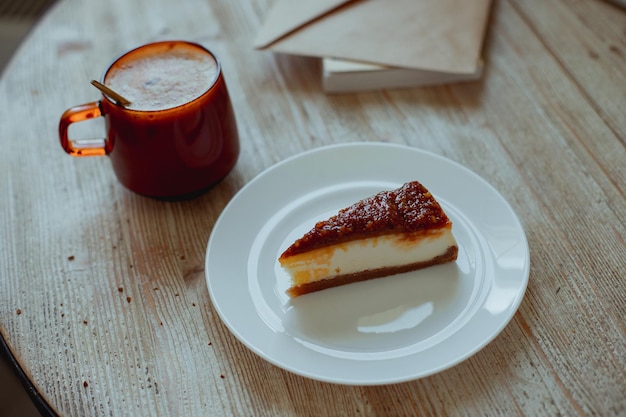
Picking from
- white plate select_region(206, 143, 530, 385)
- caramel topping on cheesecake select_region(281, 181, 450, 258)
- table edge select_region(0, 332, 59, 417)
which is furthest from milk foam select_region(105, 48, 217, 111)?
table edge select_region(0, 332, 59, 417)

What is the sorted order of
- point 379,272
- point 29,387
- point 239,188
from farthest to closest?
point 239,188 < point 379,272 < point 29,387

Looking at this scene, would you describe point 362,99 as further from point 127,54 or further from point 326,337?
point 326,337

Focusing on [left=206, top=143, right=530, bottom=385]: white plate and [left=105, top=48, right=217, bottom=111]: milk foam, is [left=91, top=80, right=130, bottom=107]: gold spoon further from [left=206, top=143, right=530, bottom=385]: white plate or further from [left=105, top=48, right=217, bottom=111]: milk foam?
[left=206, top=143, right=530, bottom=385]: white plate

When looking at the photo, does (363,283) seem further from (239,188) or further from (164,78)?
(164,78)

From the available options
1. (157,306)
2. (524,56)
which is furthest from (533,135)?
(157,306)

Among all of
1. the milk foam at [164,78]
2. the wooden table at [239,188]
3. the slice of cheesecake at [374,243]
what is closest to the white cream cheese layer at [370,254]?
the slice of cheesecake at [374,243]

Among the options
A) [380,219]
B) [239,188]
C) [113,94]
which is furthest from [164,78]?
[380,219]

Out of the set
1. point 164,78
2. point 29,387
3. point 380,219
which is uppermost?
point 164,78

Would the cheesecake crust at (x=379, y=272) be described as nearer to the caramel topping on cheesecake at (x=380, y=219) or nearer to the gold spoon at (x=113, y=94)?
the caramel topping on cheesecake at (x=380, y=219)
